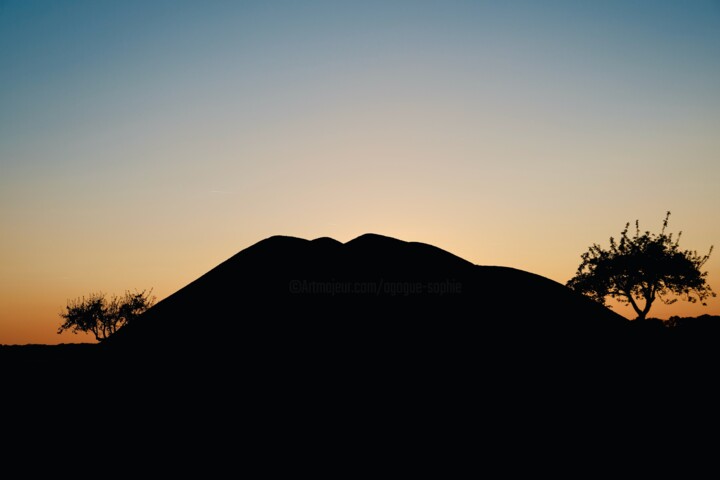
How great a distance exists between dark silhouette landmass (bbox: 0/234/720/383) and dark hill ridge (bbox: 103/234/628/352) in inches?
0.7

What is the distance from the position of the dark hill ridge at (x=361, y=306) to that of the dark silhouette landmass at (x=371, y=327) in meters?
0.02

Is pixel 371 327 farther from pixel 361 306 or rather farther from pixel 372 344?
pixel 361 306

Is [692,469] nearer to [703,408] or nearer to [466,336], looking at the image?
[703,408]

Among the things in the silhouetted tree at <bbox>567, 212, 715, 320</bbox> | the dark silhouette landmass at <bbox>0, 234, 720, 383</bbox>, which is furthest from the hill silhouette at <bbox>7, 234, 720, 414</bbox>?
the silhouetted tree at <bbox>567, 212, 715, 320</bbox>

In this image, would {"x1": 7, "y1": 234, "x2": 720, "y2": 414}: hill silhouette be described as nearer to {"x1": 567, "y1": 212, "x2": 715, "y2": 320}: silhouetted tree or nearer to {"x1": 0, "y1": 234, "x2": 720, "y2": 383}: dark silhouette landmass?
{"x1": 0, "y1": 234, "x2": 720, "y2": 383}: dark silhouette landmass

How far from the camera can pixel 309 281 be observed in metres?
5.80

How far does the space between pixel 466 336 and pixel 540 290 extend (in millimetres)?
1723

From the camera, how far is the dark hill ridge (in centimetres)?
523

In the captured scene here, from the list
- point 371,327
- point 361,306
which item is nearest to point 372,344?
point 371,327

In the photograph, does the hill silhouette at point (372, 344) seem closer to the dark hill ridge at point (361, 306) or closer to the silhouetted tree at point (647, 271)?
the dark hill ridge at point (361, 306)

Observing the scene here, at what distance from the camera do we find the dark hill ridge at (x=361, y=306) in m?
5.23

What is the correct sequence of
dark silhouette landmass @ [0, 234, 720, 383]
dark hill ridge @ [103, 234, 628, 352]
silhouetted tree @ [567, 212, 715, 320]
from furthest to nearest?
silhouetted tree @ [567, 212, 715, 320], dark hill ridge @ [103, 234, 628, 352], dark silhouette landmass @ [0, 234, 720, 383]

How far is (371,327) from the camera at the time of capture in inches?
205

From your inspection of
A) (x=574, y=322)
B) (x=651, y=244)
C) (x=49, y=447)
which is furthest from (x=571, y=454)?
(x=651, y=244)
